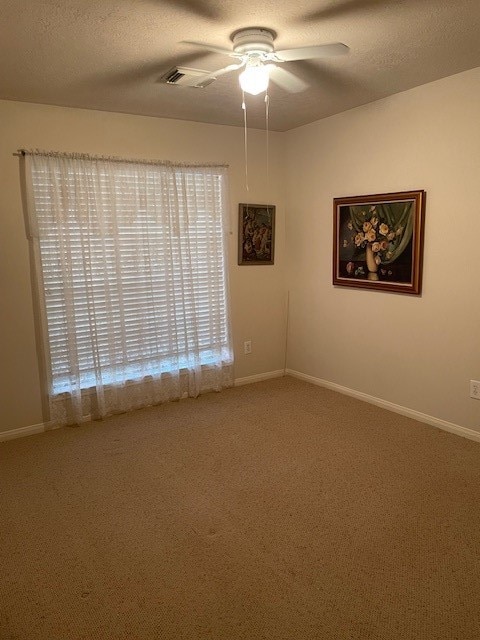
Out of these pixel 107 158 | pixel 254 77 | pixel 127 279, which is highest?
pixel 254 77

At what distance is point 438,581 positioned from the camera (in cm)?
196

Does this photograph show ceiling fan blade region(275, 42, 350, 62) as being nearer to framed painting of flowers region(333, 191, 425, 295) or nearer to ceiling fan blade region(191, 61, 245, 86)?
ceiling fan blade region(191, 61, 245, 86)

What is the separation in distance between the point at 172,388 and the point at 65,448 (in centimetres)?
109

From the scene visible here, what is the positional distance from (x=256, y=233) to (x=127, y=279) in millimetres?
1350

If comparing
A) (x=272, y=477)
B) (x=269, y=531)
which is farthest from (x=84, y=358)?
(x=269, y=531)

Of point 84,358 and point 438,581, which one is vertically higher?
point 84,358

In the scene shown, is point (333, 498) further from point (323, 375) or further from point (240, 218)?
point (240, 218)

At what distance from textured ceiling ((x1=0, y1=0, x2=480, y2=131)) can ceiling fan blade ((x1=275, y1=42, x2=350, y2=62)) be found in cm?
14

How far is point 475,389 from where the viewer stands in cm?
318

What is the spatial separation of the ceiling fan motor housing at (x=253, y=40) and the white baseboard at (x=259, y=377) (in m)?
2.96

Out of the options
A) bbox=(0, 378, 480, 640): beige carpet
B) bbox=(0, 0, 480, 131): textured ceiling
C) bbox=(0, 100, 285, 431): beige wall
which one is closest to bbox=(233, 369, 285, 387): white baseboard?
bbox=(0, 100, 285, 431): beige wall

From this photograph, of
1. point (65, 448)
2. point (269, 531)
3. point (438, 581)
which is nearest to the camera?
point (438, 581)

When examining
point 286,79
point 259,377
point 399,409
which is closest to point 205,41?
point 286,79

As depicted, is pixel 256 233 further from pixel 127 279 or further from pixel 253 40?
pixel 253 40
